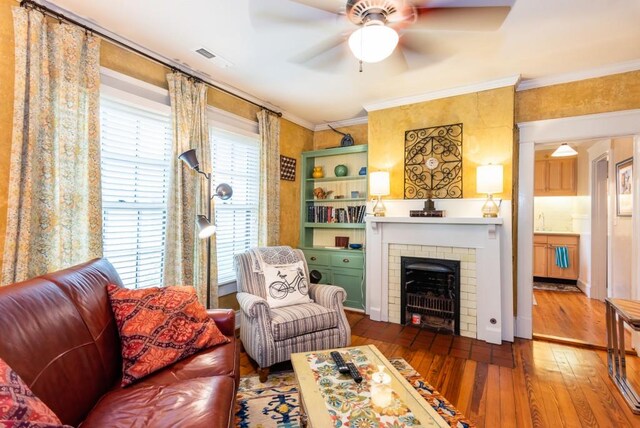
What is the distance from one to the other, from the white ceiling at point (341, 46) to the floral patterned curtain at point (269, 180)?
1.56 ft

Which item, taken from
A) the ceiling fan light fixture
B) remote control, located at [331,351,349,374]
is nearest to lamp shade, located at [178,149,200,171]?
the ceiling fan light fixture

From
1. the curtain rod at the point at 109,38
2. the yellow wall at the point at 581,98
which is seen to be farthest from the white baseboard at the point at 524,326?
the curtain rod at the point at 109,38

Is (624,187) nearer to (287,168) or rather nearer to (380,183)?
(380,183)

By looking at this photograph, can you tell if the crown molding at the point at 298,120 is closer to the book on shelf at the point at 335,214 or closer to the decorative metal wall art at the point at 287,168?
the decorative metal wall art at the point at 287,168

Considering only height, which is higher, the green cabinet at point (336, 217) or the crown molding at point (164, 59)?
the crown molding at point (164, 59)

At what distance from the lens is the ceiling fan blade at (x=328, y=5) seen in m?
1.89

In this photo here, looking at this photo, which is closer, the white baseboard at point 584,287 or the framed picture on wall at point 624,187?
the framed picture on wall at point 624,187

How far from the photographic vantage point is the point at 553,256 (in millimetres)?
5332

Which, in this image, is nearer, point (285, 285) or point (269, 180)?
point (285, 285)

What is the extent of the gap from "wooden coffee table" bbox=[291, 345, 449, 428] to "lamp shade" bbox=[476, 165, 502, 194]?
2047mm

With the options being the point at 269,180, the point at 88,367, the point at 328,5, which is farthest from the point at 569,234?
the point at 88,367

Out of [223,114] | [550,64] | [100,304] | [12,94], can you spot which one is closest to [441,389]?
[100,304]

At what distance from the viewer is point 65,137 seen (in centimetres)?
194

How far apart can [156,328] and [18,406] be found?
0.77 m
